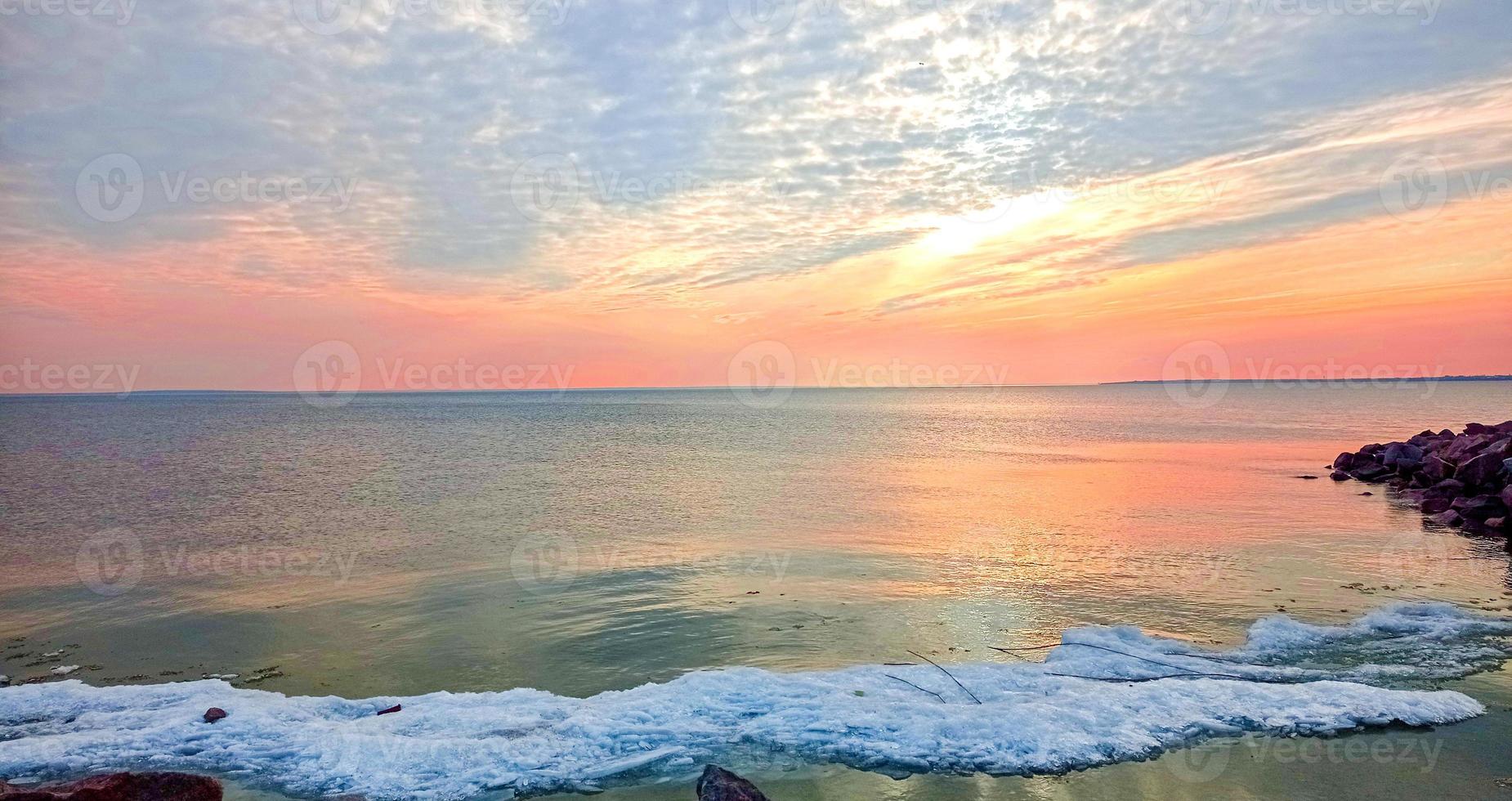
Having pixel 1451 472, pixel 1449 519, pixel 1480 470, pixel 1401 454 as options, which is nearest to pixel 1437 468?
pixel 1451 472

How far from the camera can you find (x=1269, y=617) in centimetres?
1409

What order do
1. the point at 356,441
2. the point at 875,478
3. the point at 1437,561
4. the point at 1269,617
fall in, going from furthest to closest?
the point at 356,441, the point at 875,478, the point at 1437,561, the point at 1269,617

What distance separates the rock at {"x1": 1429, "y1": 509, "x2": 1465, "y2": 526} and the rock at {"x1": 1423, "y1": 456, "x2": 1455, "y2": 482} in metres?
6.31

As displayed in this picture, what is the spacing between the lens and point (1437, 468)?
31828mm

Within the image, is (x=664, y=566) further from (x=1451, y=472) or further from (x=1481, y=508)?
(x=1451, y=472)

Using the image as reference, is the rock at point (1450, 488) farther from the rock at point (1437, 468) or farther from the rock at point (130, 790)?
the rock at point (130, 790)

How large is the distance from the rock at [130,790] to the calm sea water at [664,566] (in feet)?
14.0

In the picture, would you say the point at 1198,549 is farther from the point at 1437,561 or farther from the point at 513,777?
the point at 513,777

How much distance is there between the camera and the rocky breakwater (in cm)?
2431

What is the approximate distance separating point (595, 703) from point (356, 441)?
70219 millimetres

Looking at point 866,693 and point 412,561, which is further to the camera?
point 412,561

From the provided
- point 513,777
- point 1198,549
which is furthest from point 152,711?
point 1198,549

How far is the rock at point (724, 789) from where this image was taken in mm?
6887

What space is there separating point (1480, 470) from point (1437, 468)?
20.2ft
